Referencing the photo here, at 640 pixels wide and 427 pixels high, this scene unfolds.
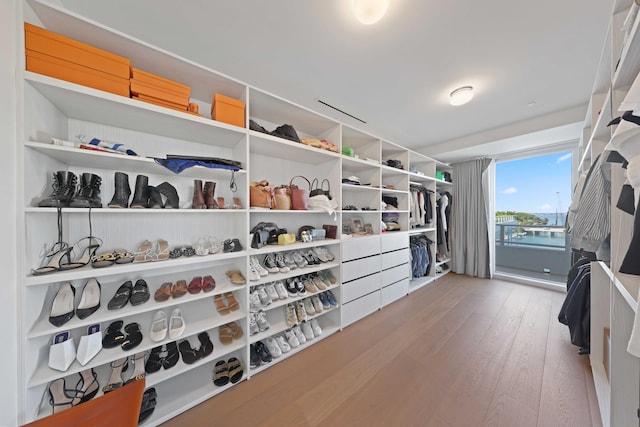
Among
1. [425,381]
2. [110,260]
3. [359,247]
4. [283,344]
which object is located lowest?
[425,381]

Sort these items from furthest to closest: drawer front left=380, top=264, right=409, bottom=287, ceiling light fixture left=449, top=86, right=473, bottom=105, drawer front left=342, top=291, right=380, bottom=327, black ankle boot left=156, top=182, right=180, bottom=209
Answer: drawer front left=380, top=264, right=409, bottom=287 → drawer front left=342, top=291, right=380, bottom=327 → ceiling light fixture left=449, top=86, right=473, bottom=105 → black ankle boot left=156, top=182, right=180, bottom=209

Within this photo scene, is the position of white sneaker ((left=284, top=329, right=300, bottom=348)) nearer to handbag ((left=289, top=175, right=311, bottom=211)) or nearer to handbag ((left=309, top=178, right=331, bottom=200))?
handbag ((left=289, top=175, right=311, bottom=211))

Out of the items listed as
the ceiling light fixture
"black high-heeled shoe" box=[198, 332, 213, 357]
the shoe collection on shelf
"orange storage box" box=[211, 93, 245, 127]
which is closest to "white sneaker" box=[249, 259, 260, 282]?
the shoe collection on shelf

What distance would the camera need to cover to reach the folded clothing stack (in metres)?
1.13

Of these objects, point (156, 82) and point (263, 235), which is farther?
point (263, 235)

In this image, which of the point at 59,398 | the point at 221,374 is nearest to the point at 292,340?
the point at 221,374

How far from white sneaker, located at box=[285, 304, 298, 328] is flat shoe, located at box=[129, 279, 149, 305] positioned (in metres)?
1.03

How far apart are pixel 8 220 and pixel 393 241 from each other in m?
2.95

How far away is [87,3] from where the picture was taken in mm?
1144

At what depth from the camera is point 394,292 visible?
8.74ft

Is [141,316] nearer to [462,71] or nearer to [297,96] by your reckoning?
[297,96]

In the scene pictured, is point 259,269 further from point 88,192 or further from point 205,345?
point 88,192

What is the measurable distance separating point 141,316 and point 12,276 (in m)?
0.76

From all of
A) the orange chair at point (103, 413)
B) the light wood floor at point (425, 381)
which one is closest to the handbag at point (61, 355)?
the orange chair at point (103, 413)
